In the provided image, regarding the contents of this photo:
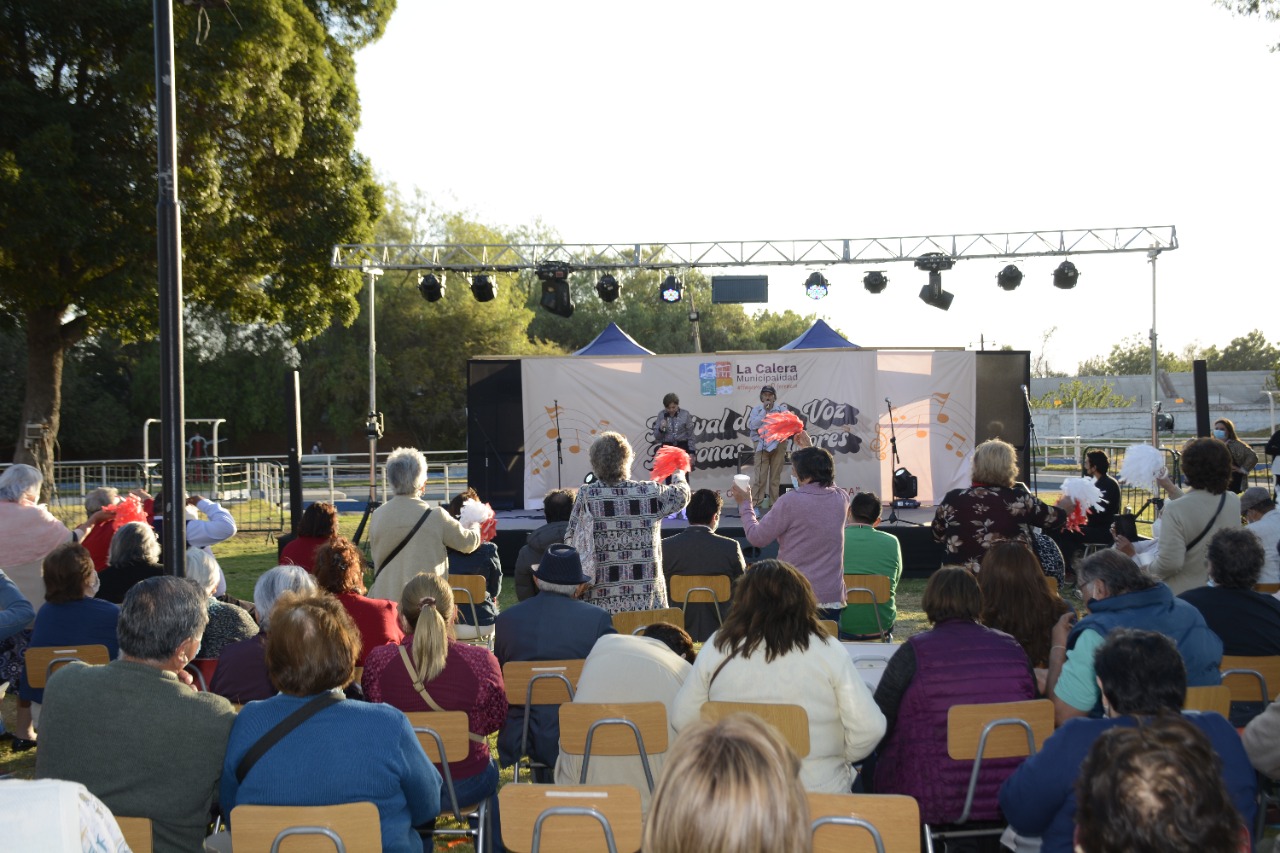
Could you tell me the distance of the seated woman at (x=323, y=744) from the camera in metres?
2.54

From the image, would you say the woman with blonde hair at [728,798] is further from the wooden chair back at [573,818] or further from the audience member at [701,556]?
the audience member at [701,556]

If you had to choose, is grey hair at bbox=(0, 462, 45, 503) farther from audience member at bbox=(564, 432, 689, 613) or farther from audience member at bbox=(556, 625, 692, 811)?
audience member at bbox=(556, 625, 692, 811)

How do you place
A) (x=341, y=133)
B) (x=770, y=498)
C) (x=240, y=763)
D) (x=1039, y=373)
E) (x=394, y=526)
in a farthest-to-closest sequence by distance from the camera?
(x=1039, y=373) → (x=341, y=133) → (x=770, y=498) → (x=394, y=526) → (x=240, y=763)

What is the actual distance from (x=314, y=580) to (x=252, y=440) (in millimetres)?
31679

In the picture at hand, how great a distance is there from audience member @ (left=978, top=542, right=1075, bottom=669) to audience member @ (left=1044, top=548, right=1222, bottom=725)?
0.08 meters

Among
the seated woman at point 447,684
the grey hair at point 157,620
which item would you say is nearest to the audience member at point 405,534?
the seated woman at point 447,684

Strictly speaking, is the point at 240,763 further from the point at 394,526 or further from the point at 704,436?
the point at 704,436

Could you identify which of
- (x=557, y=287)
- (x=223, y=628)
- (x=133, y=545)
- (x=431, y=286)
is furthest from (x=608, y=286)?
(x=223, y=628)

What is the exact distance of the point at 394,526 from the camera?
17.4ft

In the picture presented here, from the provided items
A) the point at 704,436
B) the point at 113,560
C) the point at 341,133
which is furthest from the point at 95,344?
the point at 113,560

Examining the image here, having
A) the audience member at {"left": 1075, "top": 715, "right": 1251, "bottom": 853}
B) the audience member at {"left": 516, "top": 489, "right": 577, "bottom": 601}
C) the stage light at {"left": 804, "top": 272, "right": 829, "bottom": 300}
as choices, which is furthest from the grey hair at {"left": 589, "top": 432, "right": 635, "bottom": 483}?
the stage light at {"left": 804, "top": 272, "right": 829, "bottom": 300}

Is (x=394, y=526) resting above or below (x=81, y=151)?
below

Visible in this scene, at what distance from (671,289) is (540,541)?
8178 mm

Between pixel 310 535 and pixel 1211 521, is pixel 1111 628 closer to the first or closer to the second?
pixel 1211 521
